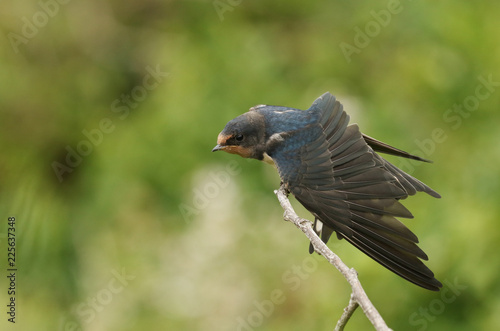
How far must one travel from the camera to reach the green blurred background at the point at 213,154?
347 centimetres

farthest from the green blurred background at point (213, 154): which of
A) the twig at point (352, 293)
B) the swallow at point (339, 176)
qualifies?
the twig at point (352, 293)

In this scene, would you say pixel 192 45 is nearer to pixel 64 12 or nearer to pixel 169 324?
pixel 64 12

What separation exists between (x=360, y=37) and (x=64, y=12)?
101 inches

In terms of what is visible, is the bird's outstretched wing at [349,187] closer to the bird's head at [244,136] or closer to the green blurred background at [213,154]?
the bird's head at [244,136]

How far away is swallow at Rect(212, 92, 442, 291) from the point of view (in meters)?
2.23

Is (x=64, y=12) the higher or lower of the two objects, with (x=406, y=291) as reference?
higher

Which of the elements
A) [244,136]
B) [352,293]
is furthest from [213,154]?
A: [352,293]

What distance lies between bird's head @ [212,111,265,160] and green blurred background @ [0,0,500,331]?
2.86 feet

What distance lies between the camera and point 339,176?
2.56m

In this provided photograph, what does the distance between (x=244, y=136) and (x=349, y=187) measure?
0.57m

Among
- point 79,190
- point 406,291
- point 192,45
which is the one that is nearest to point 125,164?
point 79,190

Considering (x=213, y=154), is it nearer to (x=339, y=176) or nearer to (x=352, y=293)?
(x=339, y=176)

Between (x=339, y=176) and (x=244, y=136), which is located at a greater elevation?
(x=244, y=136)

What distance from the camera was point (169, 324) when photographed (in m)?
3.79
